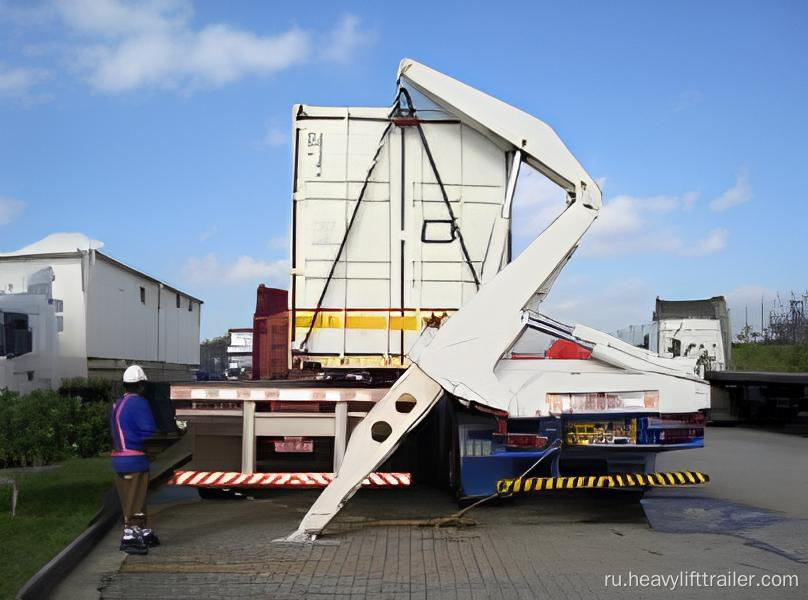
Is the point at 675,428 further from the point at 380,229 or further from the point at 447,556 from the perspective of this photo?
the point at 380,229

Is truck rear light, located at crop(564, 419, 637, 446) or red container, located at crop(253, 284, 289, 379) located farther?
red container, located at crop(253, 284, 289, 379)

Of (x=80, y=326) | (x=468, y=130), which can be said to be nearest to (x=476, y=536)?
(x=468, y=130)

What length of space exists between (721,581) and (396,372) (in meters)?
4.26

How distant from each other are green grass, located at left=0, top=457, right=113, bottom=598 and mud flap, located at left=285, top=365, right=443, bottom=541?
2058 mm

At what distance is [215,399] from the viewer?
30.7 ft

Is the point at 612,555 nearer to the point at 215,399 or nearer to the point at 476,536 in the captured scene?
the point at 476,536

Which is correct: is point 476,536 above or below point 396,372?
below

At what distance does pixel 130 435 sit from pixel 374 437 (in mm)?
2124

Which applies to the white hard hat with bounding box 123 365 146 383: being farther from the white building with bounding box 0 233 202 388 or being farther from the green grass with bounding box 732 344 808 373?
the green grass with bounding box 732 344 808 373

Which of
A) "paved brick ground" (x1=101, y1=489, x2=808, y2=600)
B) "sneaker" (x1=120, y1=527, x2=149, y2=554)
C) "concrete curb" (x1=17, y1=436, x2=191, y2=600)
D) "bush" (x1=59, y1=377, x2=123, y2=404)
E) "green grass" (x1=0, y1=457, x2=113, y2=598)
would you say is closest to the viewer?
"concrete curb" (x1=17, y1=436, x2=191, y2=600)

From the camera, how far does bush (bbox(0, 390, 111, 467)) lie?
11653 mm

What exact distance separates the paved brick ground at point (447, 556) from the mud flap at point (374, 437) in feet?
0.89

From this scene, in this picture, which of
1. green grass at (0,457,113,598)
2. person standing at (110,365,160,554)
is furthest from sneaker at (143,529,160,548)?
green grass at (0,457,113,598)

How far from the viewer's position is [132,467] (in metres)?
7.70
